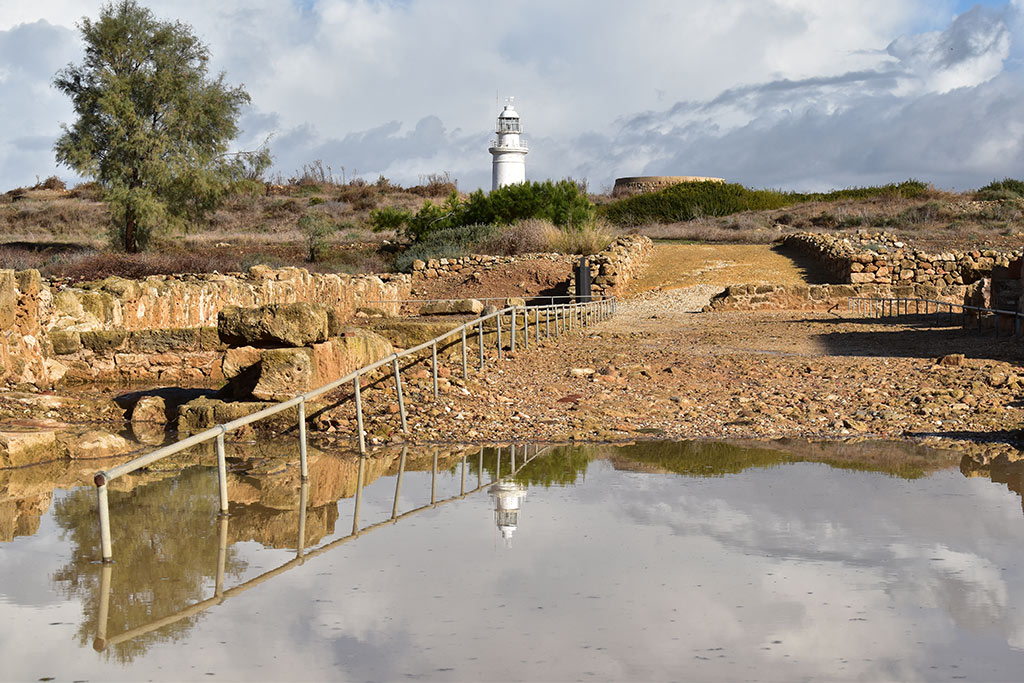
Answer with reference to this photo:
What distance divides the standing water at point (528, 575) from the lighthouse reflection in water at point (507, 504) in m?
0.03

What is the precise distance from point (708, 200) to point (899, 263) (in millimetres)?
26995

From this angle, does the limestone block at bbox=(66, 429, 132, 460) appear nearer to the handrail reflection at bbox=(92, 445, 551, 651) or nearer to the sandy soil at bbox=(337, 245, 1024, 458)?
the sandy soil at bbox=(337, 245, 1024, 458)

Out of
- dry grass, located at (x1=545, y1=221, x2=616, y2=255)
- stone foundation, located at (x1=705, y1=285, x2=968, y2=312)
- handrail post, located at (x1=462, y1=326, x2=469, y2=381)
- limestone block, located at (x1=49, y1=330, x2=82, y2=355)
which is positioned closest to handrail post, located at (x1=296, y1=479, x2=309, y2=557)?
handrail post, located at (x1=462, y1=326, x2=469, y2=381)

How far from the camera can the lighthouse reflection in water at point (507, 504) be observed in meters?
7.18

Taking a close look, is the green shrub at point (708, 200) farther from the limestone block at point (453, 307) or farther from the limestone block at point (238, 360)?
the limestone block at point (238, 360)

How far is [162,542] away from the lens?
6.90m

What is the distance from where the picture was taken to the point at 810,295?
28172 mm

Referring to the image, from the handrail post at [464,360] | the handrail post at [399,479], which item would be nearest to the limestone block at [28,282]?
the handrail post at [464,360]

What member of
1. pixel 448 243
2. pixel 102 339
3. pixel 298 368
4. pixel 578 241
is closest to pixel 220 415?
pixel 298 368

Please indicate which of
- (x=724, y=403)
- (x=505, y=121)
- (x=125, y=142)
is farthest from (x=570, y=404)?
(x=505, y=121)

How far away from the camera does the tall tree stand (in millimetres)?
37125

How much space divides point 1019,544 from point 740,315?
18.6 meters

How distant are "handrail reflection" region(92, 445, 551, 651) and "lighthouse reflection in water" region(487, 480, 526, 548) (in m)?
0.16

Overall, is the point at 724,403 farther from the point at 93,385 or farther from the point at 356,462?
the point at 93,385
